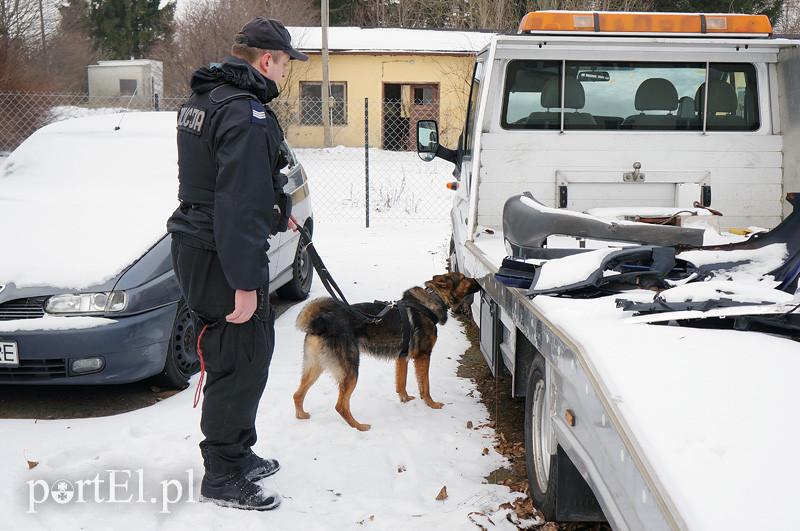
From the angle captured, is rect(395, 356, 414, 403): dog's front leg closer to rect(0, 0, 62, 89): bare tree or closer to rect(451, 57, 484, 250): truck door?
rect(451, 57, 484, 250): truck door

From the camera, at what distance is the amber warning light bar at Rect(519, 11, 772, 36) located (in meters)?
5.27

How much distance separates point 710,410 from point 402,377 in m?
3.22

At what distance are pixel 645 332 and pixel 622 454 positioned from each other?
0.63m

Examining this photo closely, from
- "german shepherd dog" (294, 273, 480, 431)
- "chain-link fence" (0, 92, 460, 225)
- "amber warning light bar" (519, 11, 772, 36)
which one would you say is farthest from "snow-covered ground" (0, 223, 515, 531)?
"chain-link fence" (0, 92, 460, 225)

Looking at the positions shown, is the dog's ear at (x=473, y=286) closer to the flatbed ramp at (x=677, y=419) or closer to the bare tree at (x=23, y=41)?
the flatbed ramp at (x=677, y=419)

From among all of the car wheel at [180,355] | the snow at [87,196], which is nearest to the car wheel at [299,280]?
the snow at [87,196]

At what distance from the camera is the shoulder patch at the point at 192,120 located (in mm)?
3219

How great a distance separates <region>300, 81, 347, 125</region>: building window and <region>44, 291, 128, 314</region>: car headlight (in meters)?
22.7

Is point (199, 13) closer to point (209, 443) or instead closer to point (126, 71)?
point (126, 71)

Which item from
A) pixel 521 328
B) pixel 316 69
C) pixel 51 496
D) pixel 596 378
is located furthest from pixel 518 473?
pixel 316 69

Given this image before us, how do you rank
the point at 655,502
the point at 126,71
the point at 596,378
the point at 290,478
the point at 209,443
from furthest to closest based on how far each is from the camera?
the point at 126,71 < the point at 290,478 < the point at 209,443 < the point at 596,378 < the point at 655,502

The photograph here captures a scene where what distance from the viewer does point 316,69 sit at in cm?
2714

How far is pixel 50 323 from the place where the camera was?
448cm

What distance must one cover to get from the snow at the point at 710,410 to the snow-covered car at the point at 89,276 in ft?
9.93
